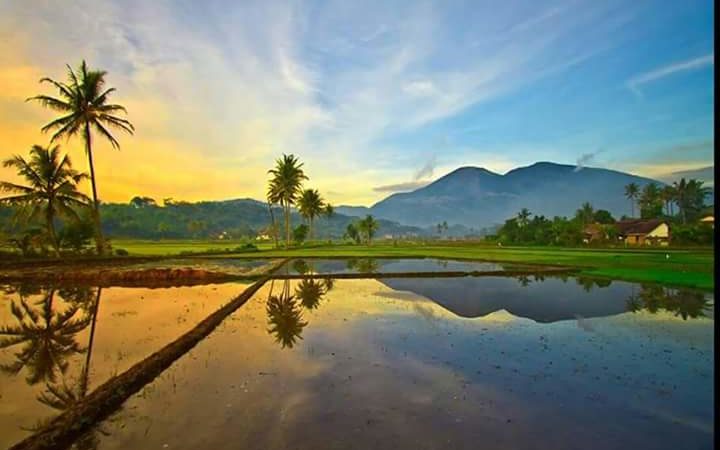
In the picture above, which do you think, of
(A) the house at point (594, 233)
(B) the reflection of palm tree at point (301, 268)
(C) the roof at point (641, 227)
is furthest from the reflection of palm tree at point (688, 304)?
(C) the roof at point (641, 227)

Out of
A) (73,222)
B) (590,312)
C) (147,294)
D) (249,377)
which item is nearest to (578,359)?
(590,312)

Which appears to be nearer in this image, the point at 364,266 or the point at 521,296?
the point at 521,296

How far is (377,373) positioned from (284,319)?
19.0 feet

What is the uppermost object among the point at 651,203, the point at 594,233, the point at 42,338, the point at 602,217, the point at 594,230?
the point at 651,203

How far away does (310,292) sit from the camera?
18828 millimetres

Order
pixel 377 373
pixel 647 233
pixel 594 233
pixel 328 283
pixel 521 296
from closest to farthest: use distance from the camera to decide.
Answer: pixel 377 373
pixel 521 296
pixel 328 283
pixel 647 233
pixel 594 233

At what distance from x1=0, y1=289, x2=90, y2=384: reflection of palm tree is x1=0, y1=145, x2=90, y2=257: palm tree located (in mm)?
18092

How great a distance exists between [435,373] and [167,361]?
5.70 m

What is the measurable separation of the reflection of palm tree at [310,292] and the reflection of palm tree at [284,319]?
1.42 feet

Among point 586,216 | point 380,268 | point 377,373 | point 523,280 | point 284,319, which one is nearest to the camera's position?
point 377,373

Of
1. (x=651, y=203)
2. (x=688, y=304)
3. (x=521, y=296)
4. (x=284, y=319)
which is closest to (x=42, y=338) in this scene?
(x=284, y=319)

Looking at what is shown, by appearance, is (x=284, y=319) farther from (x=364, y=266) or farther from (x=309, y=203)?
(x=309, y=203)

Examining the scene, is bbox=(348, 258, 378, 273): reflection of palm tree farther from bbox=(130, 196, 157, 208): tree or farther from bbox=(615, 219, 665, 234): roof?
bbox=(130, 196, 157, 208): tree

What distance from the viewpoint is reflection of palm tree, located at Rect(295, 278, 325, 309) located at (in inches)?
632
